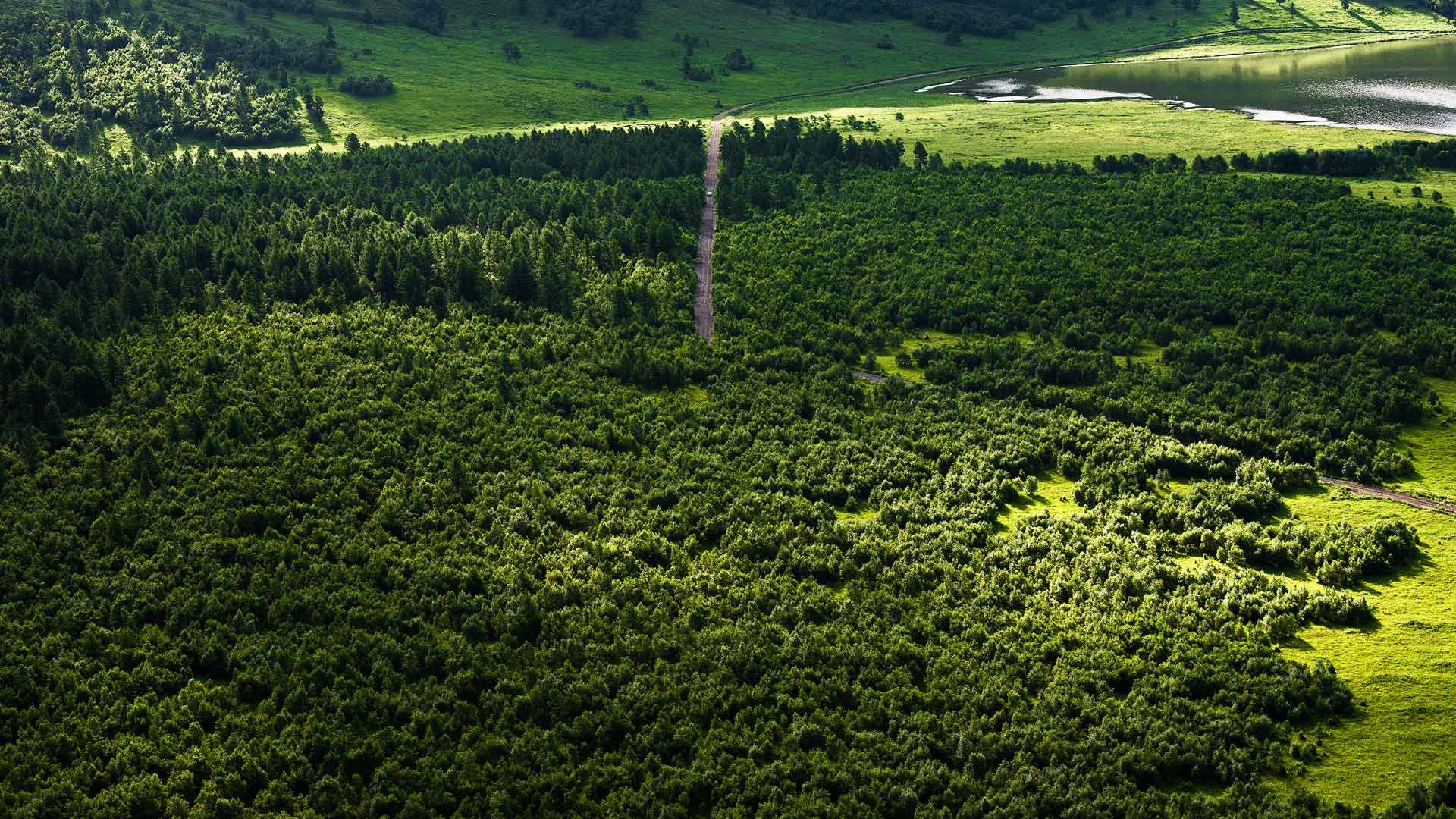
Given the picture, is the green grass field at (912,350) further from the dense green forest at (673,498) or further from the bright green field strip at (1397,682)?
the bright green field strip at (1397,682)

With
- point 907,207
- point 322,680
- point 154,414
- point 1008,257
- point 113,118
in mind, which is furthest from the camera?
point 113,118

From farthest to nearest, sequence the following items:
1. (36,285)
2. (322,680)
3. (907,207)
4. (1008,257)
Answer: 1. (907,207)
2. (1008,257)
3. (36,285)
4. (322,680)

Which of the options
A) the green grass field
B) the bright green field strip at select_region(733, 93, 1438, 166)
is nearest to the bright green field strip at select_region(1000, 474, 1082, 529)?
the green grass field

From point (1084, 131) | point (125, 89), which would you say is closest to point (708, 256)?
point (1084, 131)

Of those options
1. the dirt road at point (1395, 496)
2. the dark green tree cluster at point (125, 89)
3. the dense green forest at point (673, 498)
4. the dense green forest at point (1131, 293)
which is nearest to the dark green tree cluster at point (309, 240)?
the dense green forest at point (673, 498)

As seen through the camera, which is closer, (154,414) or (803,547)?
(803,547)

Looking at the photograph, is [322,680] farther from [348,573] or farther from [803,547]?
[803,547]

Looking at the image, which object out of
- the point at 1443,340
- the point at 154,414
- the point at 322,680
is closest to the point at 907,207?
the point at 1443,340
